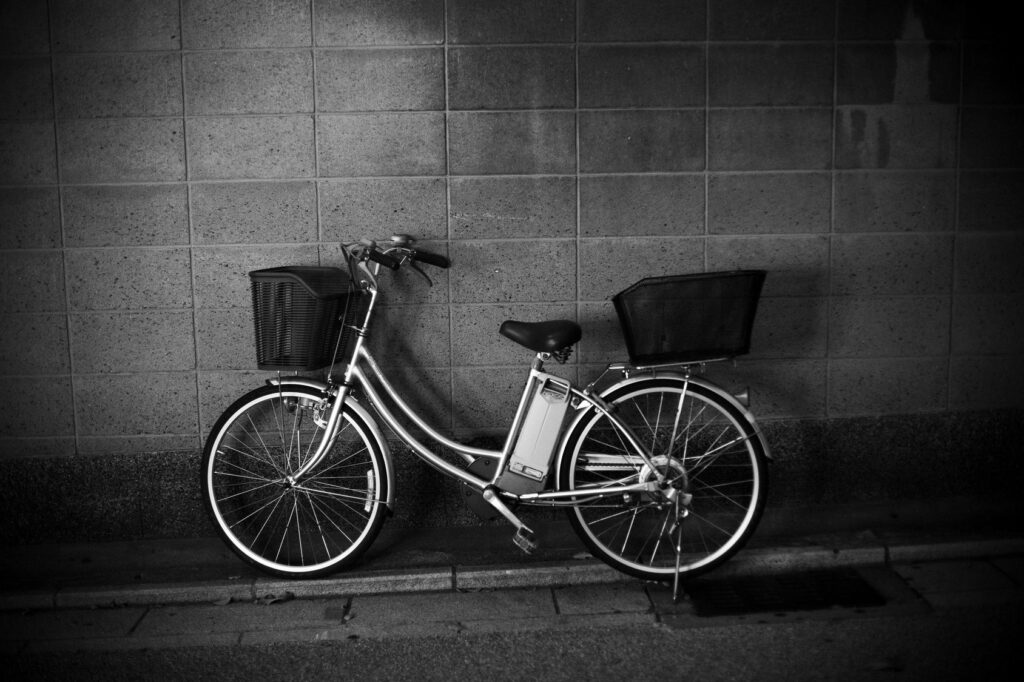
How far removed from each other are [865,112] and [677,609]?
3034 mm

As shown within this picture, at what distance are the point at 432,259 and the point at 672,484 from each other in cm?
172

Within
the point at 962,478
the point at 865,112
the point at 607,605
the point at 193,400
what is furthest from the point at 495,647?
the point at 865,112

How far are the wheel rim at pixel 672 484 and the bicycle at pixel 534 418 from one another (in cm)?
1

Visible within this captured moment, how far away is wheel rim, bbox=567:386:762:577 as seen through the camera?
4957mm

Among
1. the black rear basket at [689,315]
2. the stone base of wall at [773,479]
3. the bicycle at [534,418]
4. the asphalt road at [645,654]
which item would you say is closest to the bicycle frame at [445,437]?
the bicycle at [534,418]

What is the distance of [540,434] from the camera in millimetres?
4953

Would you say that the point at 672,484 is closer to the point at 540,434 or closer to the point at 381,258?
the point at 540,434

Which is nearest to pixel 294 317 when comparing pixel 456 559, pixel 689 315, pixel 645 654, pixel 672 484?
pixel 456 559

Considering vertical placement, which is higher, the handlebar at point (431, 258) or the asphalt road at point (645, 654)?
the handlebar at point (431, 258)

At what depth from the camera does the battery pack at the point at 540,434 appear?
4.95 meters

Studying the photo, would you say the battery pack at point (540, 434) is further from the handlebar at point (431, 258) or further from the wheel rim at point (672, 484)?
the handlebar at point (431, 258)

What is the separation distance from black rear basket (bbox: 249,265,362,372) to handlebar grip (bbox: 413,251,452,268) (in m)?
0.43

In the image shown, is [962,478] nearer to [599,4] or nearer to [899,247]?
[899,247]

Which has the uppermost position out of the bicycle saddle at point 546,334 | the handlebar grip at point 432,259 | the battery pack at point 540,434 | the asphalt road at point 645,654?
the handlebar grip at point 432,259
